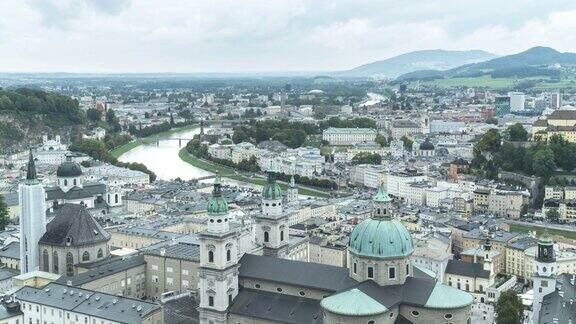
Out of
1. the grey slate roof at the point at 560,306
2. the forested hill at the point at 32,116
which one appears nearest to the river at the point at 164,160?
the forested hill at the point at 32,116

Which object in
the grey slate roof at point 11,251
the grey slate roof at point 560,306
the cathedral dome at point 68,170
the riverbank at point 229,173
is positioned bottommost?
the riverbank at point 229,173

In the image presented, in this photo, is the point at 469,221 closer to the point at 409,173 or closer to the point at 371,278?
the point at 409,173

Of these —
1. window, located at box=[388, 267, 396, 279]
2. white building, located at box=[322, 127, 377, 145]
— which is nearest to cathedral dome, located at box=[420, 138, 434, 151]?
white building, located at box=[322, 127, 377, 145]

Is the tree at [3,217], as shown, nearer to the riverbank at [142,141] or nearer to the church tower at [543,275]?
the church tower at [543,275]

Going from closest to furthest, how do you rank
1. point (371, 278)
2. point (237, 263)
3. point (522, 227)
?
point (371, 278) < point (237, 263) < point (522, 227)

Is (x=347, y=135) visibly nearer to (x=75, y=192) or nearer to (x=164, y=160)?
(x=164, y=160)

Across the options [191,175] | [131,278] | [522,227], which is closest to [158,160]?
[191,175]

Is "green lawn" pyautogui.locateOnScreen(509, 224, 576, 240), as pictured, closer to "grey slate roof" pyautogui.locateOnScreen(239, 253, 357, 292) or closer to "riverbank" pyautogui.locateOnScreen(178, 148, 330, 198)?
"riverbank" pyautogui.locateOnScreen(178, 148, 330, 198)
